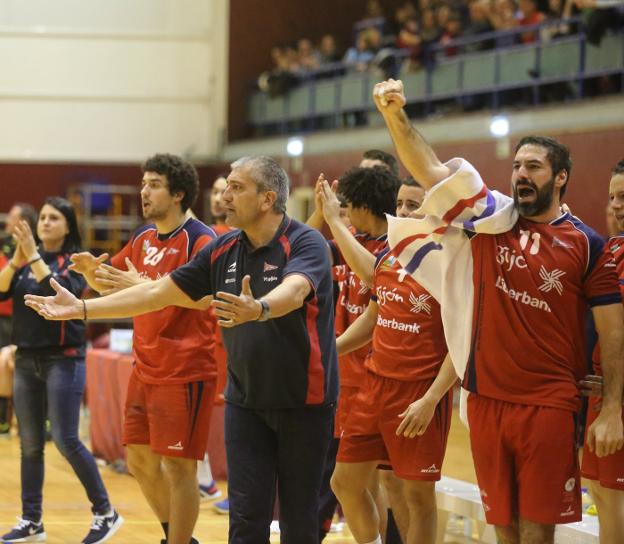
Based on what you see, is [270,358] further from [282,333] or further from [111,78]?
[111,78]

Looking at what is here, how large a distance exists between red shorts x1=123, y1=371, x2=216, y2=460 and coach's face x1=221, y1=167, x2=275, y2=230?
4.88ft

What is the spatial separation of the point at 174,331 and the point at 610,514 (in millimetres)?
2378

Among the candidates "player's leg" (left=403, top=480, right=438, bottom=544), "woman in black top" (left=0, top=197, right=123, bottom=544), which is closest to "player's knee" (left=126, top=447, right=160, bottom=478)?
"woman in black top" (left=0, top=197, right=123, bottom=544)

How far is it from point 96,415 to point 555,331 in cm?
680

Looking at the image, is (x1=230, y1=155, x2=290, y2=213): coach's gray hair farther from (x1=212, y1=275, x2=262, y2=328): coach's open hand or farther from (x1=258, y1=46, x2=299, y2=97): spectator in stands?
(x1=258, y1=46, x2=299, y2=97): spectator in stands

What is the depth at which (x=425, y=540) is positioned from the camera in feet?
17.7

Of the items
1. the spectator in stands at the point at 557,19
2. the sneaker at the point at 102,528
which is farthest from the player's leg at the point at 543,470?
the spectator in stands at the point at 557,19

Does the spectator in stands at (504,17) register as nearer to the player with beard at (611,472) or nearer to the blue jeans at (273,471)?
the player with beard at (611,472)

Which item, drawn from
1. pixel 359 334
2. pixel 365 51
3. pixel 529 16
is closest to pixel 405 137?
pixel 359 334

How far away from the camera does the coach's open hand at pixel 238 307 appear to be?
4211mm

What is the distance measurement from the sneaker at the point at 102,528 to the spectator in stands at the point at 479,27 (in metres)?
9.87

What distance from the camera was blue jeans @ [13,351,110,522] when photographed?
23.1ft

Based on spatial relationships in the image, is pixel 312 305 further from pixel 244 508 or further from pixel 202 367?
pixel 202 367

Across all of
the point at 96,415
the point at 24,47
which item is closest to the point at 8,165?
the point at 24,47
